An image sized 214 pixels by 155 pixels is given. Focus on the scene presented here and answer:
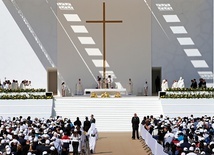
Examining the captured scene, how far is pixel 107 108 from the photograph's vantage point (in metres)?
32.9

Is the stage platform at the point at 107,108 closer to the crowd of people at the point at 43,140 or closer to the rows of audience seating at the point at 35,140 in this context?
the crowd of people at the point at 43,140

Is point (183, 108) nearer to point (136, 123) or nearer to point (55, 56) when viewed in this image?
point (136, 123)

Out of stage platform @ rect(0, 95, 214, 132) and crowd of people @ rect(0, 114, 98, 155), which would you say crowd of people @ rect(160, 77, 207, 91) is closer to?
stage platform @ rect(0, 95, 214, 132)

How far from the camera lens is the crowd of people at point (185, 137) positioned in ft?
53.5

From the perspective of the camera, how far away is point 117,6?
42.3 m

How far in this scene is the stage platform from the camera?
3209 centimetres

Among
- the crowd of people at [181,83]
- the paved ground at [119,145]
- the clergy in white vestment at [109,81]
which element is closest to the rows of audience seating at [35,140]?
the paved ground at [119,145]

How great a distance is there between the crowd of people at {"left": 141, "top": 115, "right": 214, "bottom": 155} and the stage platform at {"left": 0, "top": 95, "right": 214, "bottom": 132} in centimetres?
634

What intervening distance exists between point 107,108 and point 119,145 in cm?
943

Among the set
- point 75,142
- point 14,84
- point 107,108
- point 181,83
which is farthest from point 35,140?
point 14,84

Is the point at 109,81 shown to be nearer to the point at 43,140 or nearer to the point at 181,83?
the point at 181,83

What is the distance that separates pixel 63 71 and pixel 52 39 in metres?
2.57

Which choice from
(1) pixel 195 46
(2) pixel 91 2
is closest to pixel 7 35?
(2) pixel 91 2

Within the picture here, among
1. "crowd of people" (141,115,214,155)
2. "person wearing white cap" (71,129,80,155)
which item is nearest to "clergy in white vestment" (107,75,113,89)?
"crowd of people" (141,115,214,155)
